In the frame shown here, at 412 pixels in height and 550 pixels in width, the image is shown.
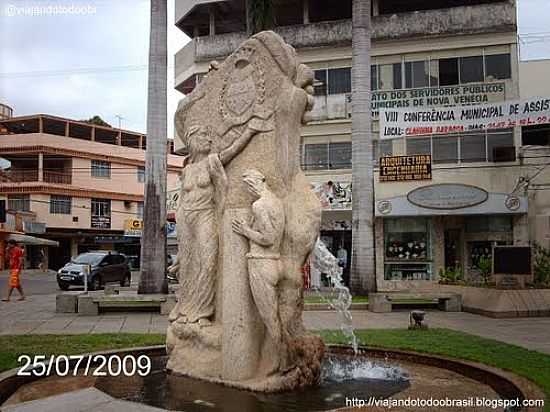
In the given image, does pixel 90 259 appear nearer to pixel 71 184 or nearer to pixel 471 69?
pixel 471 69

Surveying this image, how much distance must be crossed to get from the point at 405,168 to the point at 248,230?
19.4 metres

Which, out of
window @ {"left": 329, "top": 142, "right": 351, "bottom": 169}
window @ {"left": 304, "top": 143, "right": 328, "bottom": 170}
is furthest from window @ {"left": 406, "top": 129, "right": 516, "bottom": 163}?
window @ {"left": 304, "top": 143, "right": 328, "bottom": 170}

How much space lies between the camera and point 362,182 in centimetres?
1717

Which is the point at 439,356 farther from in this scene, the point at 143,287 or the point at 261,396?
the point at 143,287

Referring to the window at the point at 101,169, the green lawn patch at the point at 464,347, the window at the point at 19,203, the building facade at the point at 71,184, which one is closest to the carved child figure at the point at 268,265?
the green lawn patch at the point at 464,347

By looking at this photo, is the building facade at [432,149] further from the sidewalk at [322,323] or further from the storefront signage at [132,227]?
the storefront signage at [132,227]

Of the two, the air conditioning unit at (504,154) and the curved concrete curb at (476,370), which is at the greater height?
the air conditioning unit at (504,154)

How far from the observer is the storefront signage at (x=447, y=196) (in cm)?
2291

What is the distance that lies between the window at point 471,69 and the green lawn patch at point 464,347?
16.5m

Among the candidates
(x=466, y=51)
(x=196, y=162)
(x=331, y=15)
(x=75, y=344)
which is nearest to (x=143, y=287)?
(x=75, y=344)

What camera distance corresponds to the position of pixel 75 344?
29.8 feet

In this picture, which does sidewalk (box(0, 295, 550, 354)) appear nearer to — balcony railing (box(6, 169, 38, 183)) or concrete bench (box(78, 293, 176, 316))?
concrete bench (box(78, 293, 176, 316))
